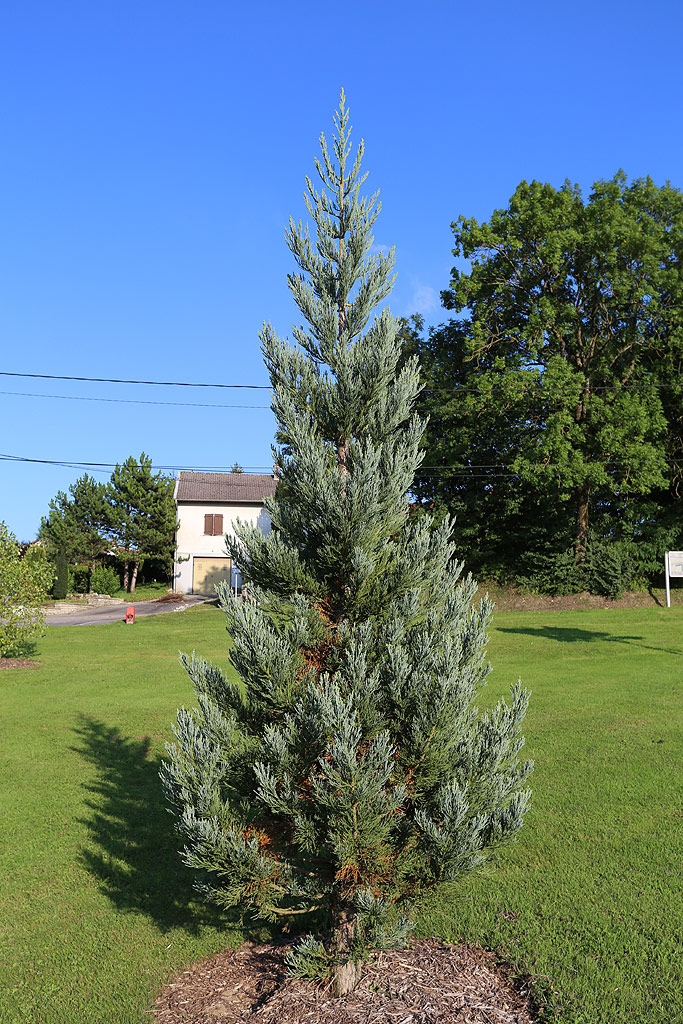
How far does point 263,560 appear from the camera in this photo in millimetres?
5328

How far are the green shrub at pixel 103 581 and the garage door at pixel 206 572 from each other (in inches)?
237

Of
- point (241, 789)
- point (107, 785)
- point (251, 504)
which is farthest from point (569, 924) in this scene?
point (251, 504)

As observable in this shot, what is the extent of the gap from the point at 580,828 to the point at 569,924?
2184 mm

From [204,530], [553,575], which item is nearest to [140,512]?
[204,530]

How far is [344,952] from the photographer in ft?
16.2

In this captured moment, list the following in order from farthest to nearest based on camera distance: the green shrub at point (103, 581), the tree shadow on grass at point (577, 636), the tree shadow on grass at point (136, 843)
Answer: the green shrub at point (103, 581) → the tree shadow on grass at point (577, 636) → the tree shadow on grass at point (136, 843)

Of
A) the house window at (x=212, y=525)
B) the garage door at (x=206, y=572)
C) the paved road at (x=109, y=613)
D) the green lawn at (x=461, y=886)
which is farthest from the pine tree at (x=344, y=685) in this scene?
the house window at (x=212, y=525)

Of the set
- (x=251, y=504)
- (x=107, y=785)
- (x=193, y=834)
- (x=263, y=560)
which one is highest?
(x=251, y=504)

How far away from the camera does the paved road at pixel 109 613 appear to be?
32781 mm

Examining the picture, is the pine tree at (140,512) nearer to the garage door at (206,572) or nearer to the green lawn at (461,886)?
the garage door at (206,572)

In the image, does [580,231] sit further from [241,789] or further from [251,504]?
[241,789]

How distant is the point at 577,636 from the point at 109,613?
80.9ft

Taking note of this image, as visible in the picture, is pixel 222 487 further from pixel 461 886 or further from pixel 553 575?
pixel 461 886

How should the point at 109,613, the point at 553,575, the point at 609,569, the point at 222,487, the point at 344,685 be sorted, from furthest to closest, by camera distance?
the point at 222,487, the point at 109,613, the point at 553,575, the point at 609,569, the point at 344,685
